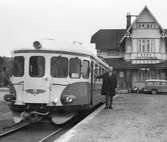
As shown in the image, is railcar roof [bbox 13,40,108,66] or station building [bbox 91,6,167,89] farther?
station building [bbox 91,6,167,89]

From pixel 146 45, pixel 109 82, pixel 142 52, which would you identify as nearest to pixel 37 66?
pixel 109 82

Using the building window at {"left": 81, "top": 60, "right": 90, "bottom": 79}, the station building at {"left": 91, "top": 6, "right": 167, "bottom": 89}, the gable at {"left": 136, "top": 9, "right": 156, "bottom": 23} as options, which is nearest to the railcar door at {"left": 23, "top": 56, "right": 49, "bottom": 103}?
the building window at {"left": 81, "top": 60, "right": 90, "bottom": 79}

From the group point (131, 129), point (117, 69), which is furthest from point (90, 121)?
point (117, 69)

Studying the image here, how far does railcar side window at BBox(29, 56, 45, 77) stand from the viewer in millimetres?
13094

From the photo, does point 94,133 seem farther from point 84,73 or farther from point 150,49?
point 150,49

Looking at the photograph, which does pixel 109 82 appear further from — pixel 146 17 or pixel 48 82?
pixel 146 17

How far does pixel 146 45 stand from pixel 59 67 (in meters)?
40.0

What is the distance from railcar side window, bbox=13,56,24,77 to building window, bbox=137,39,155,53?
3959 cm

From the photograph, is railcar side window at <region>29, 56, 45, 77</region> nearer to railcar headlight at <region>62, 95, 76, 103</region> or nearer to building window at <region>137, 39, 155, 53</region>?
railcar headlight at <region>62, 95, 76, 103</region>

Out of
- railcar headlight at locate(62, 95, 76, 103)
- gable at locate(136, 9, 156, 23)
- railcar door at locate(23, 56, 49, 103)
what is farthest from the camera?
gable at locate(136, 9, 156, 23)

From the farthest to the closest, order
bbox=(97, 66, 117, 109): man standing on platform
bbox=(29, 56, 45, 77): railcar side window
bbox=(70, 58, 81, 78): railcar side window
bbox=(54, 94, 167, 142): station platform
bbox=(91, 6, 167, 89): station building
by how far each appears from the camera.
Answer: bbox=(91, 6, 167, 89): station building, bbox=(97, 66, 117, 109): man standing on platform, bbox=(70, 58, 81, 78): railcar side window, bbox=(29, 56, 45, 77): railcar side window, bbox=(54, 94, 167, 142): station platform

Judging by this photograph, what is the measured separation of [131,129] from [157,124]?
1.40 metres

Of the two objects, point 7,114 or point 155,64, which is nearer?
point 7,114

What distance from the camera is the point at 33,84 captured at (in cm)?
1296
